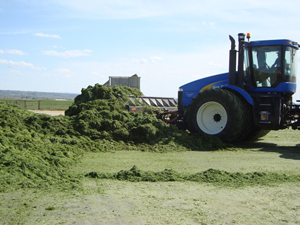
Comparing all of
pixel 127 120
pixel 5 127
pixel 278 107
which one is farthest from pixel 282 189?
pixel 5 127

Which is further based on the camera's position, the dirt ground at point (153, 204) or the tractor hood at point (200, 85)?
the tractor hood at point (200, 85)

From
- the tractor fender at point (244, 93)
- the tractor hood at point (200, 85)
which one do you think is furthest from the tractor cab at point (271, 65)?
the tractor hood at point (200, 85)

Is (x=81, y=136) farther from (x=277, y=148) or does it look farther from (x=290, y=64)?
(x=290, y=64)

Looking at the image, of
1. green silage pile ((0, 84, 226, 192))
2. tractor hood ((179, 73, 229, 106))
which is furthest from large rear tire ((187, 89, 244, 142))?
tractor hood ((179, 73, 229, 106))

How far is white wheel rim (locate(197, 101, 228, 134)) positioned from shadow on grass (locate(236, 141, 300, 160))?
925 mm

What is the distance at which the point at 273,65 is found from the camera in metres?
10.4

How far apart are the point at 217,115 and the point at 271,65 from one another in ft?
7.26

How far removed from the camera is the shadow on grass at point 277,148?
8.96 m

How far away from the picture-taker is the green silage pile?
7.25 metres

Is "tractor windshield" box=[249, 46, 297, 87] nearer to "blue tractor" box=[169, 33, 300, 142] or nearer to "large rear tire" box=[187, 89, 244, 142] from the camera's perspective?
"blue tractor" box=[169, 33, 300, 142]

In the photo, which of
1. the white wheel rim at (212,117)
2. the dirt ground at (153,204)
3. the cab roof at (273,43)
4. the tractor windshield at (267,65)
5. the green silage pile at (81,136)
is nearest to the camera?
the dirt ground at (153,204)

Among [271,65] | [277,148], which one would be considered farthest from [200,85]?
[277,148]

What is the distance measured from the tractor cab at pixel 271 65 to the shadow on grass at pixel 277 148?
1700 millimetres

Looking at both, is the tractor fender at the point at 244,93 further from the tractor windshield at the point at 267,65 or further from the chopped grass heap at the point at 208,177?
the chopped grass heap at the point at 208,177
